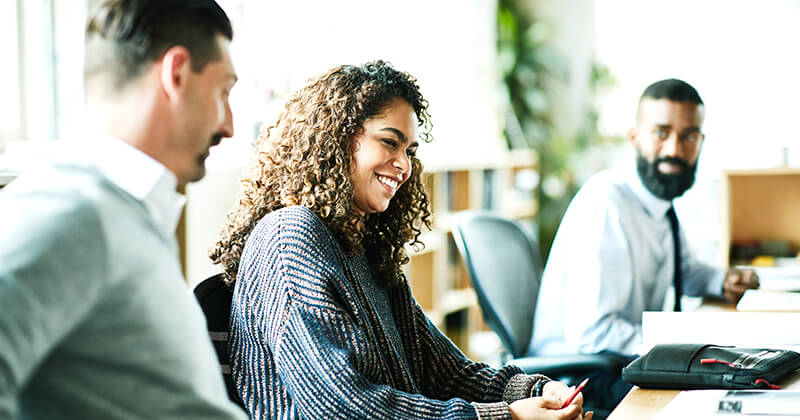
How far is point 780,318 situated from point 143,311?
1391mm

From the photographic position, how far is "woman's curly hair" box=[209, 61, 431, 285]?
1.47 meters

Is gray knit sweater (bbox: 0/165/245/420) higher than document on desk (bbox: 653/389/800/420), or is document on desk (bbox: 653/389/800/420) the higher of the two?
gray knit sweater (bbox: 0/165/245/420)

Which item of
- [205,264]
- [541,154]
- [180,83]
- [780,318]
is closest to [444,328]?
[541,154]

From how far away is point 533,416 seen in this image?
1333 mm

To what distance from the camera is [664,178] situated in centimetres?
242

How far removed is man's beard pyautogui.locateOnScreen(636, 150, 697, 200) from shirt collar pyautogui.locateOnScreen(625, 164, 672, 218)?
11 mm

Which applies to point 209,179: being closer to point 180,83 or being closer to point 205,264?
point 205,264

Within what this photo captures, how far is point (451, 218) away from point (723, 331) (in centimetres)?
183

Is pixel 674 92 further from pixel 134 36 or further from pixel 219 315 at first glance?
pixel 134 36

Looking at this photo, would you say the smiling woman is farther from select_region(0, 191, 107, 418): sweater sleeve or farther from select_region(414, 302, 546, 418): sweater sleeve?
select_region(0, 191, 107, 418): sweater sleeve

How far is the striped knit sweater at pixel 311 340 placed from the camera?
1222mm

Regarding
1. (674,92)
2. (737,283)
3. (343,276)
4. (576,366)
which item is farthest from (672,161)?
(343,276)

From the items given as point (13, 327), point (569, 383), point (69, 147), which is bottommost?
point (569, 383)

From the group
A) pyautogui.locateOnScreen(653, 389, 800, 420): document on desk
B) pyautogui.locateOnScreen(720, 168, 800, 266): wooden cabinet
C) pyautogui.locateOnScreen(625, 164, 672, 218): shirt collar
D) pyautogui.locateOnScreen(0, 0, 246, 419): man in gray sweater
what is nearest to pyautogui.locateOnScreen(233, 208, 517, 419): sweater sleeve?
pyautogui.locateOnScreen(653, 389, 800, 420): document on desk
